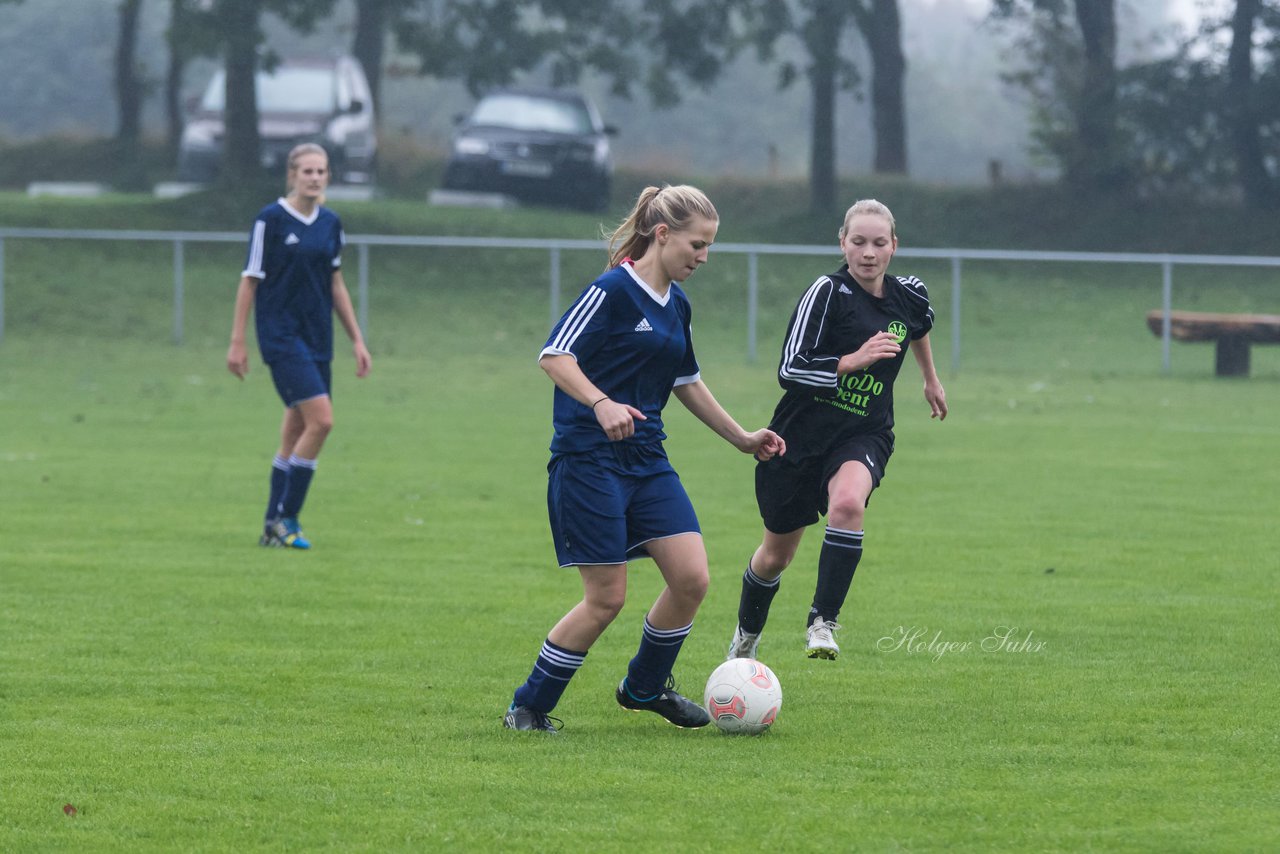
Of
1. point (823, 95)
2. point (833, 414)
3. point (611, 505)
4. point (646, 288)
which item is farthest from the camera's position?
point (823, 95)

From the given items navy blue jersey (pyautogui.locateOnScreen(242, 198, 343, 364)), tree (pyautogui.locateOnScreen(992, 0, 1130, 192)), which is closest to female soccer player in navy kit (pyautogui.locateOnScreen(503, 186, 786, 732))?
navy blue jersey (pyautogui.locateOnScreen(242, 198, 343, 364))

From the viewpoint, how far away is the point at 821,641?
6.65m

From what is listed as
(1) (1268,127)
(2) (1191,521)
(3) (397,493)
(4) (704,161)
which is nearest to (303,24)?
(1) (1268,127)

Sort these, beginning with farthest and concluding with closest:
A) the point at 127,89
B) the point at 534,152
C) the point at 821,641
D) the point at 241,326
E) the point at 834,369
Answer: the point at 127,89 → the point at 534,152 → the point at 241,326 → the point at 834,369 → the point at 821,641

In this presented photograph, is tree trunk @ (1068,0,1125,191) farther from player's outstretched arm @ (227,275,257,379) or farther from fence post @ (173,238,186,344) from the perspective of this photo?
player's outstretched arm @ (227,275,257,379)

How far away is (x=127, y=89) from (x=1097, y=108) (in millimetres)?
17995

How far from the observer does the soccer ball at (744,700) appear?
6.00 m

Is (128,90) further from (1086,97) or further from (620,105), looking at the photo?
(620,105)

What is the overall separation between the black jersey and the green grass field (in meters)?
0.87

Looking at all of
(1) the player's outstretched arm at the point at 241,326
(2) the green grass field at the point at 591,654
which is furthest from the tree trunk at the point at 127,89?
(1) the player's outstretched arm at the point at 241,326

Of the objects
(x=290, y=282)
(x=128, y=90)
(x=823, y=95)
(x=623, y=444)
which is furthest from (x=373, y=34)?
(x=623, y=444)

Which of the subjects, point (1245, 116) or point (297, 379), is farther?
point (1245, 116)

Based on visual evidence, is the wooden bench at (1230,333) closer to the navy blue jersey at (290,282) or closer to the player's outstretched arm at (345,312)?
the player's outstretched arm at (345,312)

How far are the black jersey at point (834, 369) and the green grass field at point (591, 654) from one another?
2.84ft
